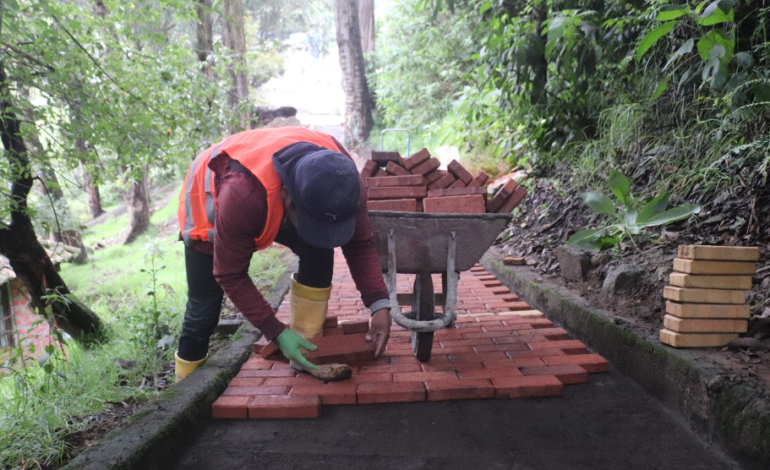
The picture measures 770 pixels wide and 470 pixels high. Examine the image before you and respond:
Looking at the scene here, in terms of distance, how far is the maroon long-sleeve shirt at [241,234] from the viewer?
2.02m

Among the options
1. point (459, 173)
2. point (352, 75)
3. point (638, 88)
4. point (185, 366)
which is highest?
point (352, 75)

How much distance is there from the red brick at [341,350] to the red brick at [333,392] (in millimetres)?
174

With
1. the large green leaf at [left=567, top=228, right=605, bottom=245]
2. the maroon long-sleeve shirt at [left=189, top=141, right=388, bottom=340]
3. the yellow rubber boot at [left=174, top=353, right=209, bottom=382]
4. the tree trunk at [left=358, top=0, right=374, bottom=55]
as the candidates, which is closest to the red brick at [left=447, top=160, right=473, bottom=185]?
the maroon long-sleeve shirt at [left=189, top=141, right=388, bottom=340]

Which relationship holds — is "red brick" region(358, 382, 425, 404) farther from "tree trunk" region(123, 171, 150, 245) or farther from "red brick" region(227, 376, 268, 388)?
"tree trunk" region(123, 171, 150, 245)

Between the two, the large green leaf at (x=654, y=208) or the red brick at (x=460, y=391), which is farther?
the large green leaf at (x=654, y=208)

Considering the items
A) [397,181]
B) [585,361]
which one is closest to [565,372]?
[585,361]

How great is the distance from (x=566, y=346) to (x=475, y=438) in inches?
44.0

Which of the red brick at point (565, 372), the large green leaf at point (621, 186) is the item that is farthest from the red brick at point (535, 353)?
the large green leaf at point (621, 186)

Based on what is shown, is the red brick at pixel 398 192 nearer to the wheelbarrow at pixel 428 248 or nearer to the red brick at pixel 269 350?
the wheelbarrow at pixel 428 248

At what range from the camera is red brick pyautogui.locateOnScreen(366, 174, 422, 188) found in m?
2.77

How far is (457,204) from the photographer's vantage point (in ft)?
8.70

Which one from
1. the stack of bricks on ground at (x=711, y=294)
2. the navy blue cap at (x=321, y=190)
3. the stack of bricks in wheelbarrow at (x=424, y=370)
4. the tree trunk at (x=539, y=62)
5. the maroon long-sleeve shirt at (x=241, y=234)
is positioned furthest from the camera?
the tree trunk at (x=539, y=62)

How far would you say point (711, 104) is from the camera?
3.55 meters

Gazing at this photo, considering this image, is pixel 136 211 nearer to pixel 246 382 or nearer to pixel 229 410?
pixel 246 382
